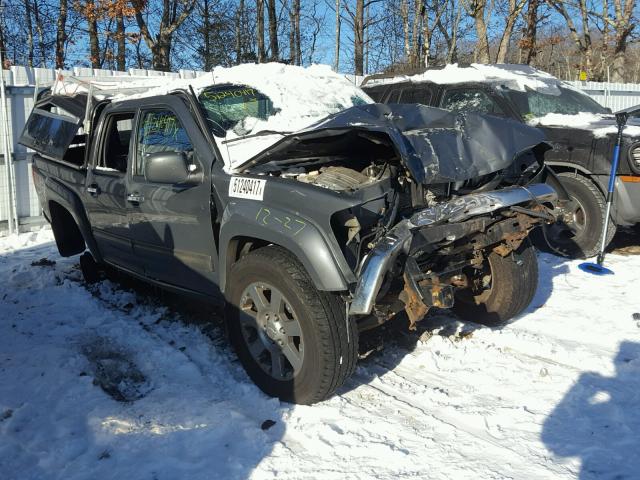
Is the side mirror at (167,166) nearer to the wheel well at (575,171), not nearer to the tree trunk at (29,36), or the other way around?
the wheel well at (575,171)

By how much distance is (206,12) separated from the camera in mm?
25344

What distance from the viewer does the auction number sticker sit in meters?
3.40

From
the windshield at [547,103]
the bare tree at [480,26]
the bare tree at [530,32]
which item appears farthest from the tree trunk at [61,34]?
the windshield at [547,103]

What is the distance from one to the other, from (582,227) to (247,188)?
15.0ft

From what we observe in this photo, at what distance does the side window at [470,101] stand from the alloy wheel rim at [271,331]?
179 inches

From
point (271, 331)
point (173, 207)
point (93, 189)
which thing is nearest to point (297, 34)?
point (93, 189)

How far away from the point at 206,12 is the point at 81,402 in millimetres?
24659

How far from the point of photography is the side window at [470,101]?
7000 millimetres

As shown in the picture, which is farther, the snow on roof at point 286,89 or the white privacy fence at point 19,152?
the white privacy fence at point 19,152

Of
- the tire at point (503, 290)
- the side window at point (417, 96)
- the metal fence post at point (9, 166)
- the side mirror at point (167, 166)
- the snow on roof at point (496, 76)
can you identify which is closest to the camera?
the side mirror at point (167, 166)

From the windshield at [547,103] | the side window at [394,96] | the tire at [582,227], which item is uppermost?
the side window at [394,96]

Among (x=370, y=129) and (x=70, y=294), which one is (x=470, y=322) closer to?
(x=370, y=129)

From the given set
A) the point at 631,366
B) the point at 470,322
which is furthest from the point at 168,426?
the point at 631,366

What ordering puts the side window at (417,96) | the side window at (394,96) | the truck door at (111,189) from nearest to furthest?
the truck door at (111,189) → the side window at (417,96) → the side window at (394,96)
